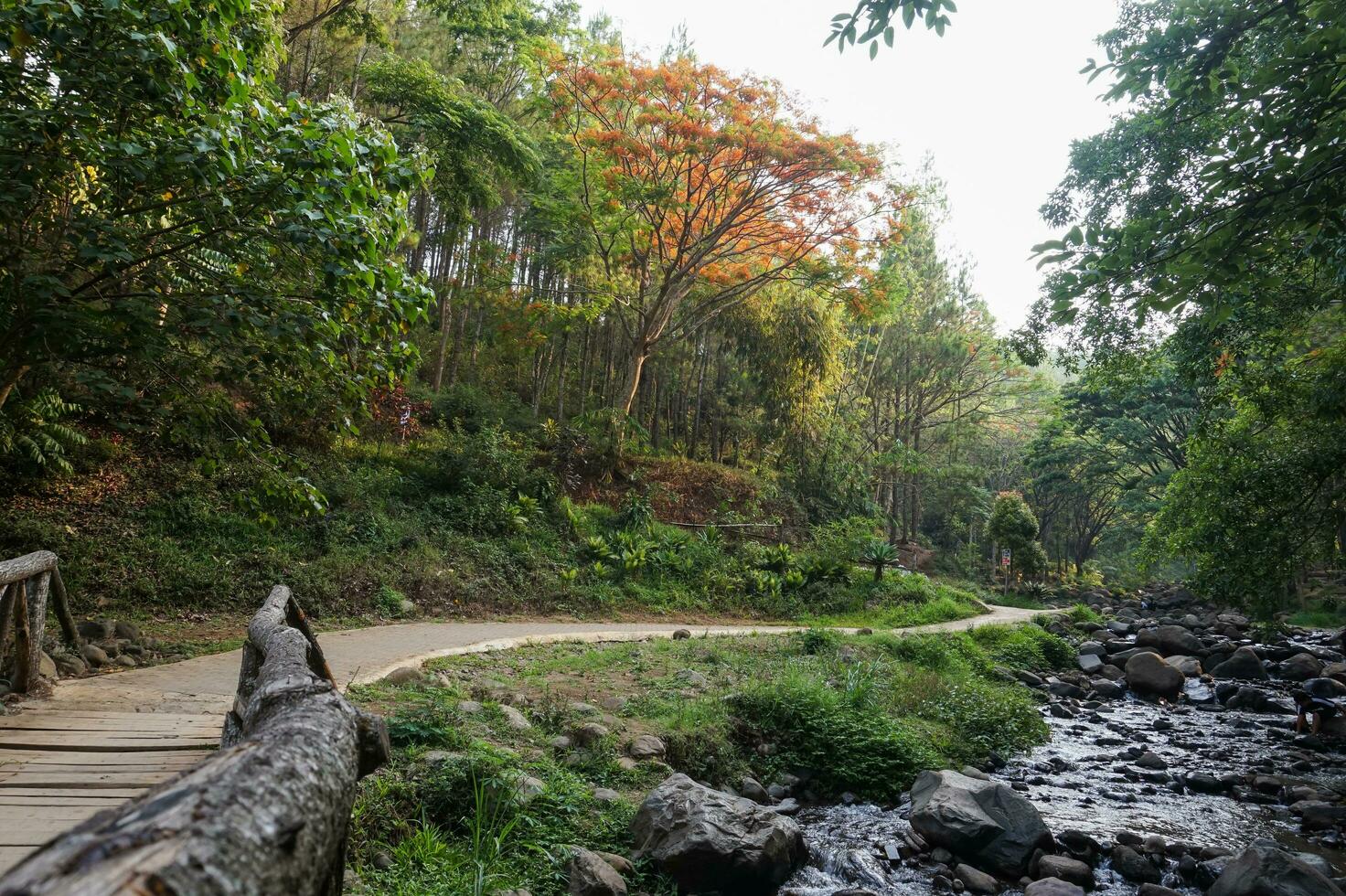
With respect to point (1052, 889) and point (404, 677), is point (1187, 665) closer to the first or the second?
point (1052, 889)

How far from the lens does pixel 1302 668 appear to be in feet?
42.8

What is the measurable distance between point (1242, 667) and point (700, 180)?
45.6ft

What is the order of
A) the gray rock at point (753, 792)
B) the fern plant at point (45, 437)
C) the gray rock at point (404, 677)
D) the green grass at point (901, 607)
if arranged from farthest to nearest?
the green grass at point (901, 607)
the fern plant at point (45, 437)
the gray rock at point (404, 677)
the gray rock at point (753, 792)

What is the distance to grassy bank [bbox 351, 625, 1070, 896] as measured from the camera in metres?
4.31

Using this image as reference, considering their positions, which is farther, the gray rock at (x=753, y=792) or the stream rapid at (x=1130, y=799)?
the gray rock at (x=753, y=792)

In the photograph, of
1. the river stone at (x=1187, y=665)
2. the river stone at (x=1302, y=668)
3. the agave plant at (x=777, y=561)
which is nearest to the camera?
the river stone at (x=1302, y=668)

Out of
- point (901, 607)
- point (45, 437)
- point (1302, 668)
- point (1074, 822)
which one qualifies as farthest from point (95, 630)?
point (1302, 668)

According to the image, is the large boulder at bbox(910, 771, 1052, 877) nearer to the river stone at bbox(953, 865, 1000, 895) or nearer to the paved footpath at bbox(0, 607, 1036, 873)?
the river stone at bbox(953, 865, 1000, 895)

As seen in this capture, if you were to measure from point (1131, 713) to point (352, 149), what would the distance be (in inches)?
485

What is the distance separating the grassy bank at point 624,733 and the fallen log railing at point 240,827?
214 centimetres

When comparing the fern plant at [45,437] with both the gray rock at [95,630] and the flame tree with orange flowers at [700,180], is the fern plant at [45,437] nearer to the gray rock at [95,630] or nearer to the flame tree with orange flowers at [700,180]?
the gray rock at [95,630]

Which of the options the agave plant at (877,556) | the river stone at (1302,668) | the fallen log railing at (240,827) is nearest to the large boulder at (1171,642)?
the river stone at (1302,668)

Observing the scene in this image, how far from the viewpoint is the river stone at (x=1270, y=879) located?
479 cm

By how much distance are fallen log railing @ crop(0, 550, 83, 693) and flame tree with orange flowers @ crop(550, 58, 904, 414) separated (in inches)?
502
